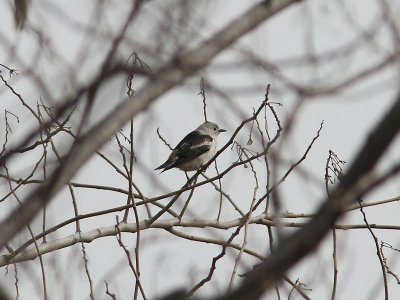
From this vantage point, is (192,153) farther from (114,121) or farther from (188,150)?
(114,121)

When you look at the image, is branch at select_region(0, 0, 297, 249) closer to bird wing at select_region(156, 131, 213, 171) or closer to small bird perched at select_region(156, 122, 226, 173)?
small bird perched at select_region(156, 122, 226, 173)

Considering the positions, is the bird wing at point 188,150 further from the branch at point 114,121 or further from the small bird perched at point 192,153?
the branch at point 114,121

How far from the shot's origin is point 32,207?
1.65 metres

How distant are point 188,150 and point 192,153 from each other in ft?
0.31

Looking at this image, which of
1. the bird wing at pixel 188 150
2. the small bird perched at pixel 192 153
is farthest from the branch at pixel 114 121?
the bird wing at pixel 188 150

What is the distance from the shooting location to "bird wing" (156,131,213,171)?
991cm

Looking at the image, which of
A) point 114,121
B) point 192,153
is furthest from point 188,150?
point 114,121

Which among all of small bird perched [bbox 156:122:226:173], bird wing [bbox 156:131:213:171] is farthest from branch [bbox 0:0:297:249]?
bird wing [bbox 156:131:213:171]

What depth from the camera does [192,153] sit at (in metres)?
9.97

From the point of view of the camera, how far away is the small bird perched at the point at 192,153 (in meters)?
9.91

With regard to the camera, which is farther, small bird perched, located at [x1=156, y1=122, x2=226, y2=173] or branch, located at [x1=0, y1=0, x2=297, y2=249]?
small bird perched, located at [x1=156, y1=122, x2=226, y2=173]

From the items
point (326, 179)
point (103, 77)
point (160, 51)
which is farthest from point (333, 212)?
point (326, 179)

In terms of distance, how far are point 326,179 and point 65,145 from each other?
252 cm

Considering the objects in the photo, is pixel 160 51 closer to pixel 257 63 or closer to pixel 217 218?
pixel 257 63
